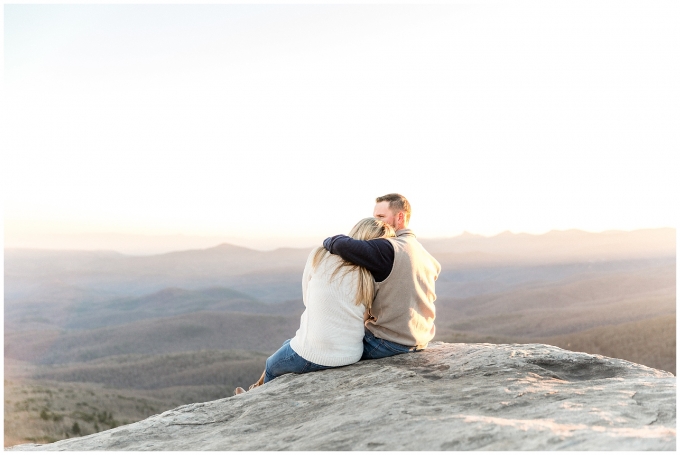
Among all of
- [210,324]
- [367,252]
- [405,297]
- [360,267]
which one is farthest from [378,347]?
[210,324]

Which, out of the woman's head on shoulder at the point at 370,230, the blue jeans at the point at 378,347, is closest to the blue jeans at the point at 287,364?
Answer: the blue jeans at the point at 378,347

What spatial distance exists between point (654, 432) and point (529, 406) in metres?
0.92

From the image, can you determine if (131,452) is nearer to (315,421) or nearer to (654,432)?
(315,421)

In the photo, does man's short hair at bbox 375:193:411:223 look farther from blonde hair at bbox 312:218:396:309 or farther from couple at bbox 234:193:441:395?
blonde hair at bbox 312:218:396:309

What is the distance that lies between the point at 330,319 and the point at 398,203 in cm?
135

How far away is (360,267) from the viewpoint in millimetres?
4648

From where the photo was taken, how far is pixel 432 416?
3373mm

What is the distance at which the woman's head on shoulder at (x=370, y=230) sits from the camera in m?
4.75

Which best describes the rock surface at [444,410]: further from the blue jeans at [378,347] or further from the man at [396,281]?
the man at [396,281]

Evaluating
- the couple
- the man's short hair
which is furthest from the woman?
the man's short hair

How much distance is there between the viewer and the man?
4.59m

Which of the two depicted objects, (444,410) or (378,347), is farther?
(378,347)

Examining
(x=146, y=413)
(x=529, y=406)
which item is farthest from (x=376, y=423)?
(x=146, y=413)

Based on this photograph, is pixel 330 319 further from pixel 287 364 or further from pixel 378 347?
pixel 287 364
